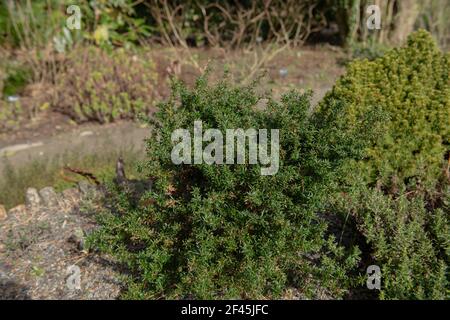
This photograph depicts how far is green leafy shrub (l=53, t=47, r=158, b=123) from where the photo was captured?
5500 mm

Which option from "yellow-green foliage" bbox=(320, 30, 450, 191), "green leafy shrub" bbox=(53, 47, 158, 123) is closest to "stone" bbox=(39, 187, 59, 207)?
"green leafy shrub" bbox=(53, 47, 158, 123)

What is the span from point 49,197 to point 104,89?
207cm

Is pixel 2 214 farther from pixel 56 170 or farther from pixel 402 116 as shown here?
pixel 402 116

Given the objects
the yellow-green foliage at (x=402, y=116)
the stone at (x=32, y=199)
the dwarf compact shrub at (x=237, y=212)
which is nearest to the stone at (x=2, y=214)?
the stone at (x=32, y=199)

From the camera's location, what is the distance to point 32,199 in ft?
12.2

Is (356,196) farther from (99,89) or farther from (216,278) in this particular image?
(99,89)

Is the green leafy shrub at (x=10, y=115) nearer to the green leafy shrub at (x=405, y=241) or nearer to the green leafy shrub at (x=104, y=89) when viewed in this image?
the green leafy shrub at (x=104, y=89)

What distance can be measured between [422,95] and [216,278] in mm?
1742

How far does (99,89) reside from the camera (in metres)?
5.51

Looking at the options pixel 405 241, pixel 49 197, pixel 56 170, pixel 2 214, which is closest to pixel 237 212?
pixel 405 241

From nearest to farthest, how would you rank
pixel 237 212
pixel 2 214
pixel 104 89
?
pixel 237 212 < pixel 2 214 < pixel 104 89

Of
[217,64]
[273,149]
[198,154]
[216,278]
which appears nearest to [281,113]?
[273,149]

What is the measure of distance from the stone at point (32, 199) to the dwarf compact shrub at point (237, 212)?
1.18m

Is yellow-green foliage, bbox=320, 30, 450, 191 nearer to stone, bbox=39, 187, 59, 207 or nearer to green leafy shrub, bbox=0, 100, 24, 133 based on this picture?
stone, bbox=39, 187, 59, 207
